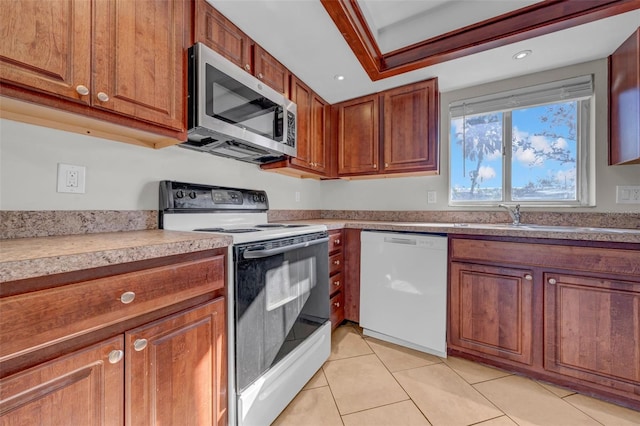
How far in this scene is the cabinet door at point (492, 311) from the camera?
1534 millimetres

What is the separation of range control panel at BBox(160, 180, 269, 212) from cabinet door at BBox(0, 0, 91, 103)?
570mm

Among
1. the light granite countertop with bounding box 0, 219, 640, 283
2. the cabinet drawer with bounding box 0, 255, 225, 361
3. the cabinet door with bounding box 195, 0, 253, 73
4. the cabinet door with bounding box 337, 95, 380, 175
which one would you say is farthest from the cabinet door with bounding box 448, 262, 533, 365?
the cabinet door with bounding box 195, 0, 253, 73

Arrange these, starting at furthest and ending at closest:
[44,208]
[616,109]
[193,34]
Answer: [616,109] < [193,34] < [44,208]

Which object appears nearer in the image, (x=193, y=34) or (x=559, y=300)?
(x=193, y=34)

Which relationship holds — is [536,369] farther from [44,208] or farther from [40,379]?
[44,208]

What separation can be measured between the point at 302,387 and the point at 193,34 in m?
1.98

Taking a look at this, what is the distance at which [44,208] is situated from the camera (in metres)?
1.02

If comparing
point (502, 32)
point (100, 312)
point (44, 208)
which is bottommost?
point (100, 312)

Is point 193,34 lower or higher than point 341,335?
higher

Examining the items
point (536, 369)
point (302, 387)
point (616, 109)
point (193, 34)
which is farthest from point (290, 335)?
point (616, 109)

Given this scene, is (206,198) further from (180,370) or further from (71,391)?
(71,391)

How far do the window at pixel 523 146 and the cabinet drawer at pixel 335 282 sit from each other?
124 centimetres

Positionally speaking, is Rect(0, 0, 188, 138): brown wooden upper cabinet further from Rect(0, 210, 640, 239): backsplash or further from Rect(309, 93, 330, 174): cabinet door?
Rect(309, 93, 330, 174): cabinet door

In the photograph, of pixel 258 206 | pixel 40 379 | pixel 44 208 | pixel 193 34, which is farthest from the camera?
pixel 258 206
